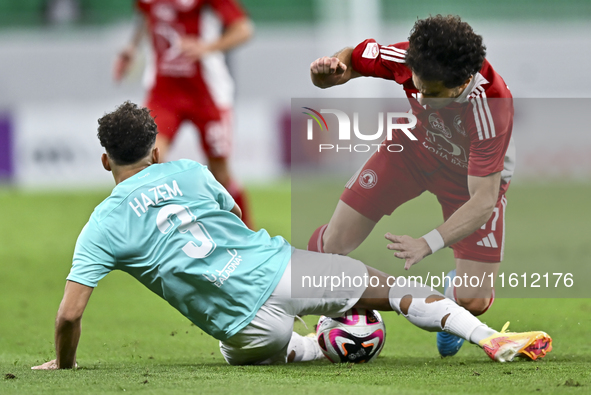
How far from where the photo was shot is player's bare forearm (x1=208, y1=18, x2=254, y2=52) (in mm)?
7156

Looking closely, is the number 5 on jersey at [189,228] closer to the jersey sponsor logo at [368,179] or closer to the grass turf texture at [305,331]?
the grass turf texture at [305,331]

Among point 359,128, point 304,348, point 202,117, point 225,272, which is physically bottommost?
point 304,348

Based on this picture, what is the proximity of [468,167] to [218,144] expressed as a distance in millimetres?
3586

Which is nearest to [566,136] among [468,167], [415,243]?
[468,167]

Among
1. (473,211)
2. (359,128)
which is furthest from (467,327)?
(359,128)

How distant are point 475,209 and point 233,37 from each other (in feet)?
13.1

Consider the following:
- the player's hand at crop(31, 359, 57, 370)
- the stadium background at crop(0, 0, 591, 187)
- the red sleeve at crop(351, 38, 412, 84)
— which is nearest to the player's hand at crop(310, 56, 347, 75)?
the red sleeve at crop(351, 38, 412, 84)

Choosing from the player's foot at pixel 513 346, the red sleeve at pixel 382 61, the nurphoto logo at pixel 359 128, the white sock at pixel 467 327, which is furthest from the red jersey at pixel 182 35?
the player's foot at pixel 513 346

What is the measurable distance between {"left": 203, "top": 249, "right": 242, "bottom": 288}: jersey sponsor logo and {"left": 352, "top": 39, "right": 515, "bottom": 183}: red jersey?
1221 mm

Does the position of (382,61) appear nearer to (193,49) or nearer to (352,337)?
(352,337)

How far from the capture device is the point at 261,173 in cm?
1623

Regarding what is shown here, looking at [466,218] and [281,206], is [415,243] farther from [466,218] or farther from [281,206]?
[281,206]

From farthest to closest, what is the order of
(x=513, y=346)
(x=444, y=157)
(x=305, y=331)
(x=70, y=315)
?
(x=305, y=331)
(x=444, y=157)
(x=513, y=346)
(x=70, y=315)

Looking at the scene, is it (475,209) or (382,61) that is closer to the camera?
(475,209)
